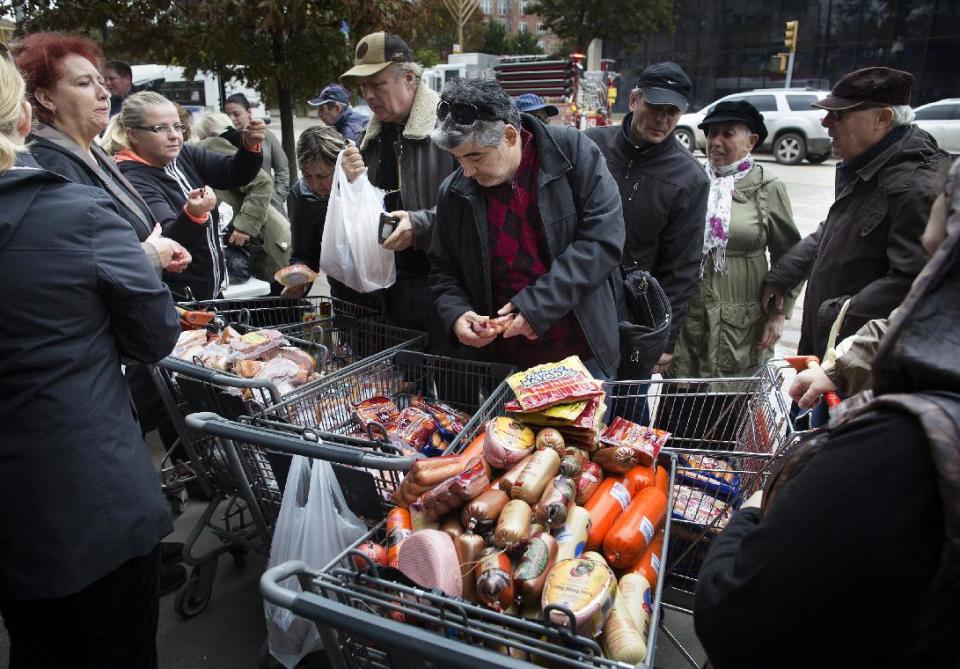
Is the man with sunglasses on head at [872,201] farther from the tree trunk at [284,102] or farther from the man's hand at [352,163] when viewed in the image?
the tree trunk at [284,102]

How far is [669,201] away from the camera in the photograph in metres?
3.15

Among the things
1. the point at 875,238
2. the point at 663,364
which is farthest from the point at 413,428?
the point at 875,238

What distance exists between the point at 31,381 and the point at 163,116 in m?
2.16

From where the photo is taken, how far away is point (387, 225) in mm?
2910

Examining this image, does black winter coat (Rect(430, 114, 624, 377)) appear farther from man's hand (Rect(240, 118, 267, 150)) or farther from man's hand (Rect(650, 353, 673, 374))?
man's hand (Rect(240, 118, 267, 150))

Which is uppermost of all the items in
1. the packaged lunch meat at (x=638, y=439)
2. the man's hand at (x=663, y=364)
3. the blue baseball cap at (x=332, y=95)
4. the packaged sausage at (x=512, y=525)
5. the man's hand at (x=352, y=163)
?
the blue baseball cap at (x=332, y=95)

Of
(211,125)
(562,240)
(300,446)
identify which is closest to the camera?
(300,446)

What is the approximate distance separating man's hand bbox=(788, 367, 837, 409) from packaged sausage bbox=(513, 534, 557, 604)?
2.83 feet

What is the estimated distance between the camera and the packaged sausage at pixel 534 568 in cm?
147

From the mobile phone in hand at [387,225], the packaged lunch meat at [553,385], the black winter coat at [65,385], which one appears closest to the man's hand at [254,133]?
the mobile phone in hand at [387,225]

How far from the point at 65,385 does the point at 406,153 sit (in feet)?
6.43

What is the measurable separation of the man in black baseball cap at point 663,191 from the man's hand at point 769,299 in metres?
0.42

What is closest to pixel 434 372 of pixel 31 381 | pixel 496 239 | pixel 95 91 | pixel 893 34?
pixel 496 239

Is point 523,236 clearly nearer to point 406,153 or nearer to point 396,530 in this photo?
point 406,153
